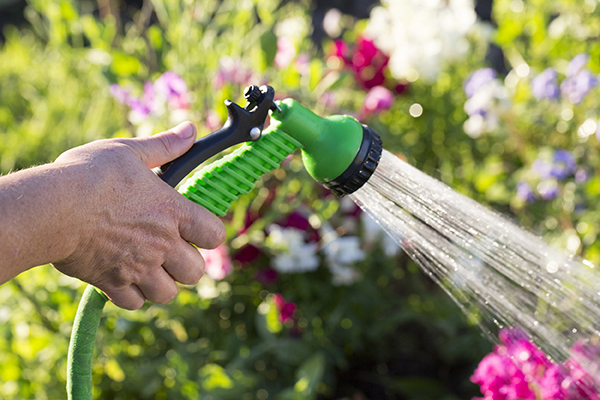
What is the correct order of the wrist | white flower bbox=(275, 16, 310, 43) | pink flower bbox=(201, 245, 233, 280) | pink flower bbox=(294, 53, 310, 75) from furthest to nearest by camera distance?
white flower bbox=(275, 16, 310, 43), pink flower bbox=(294, 53, 310, 75), pink flower bbox=(201, 245, 233, 280), the wrist

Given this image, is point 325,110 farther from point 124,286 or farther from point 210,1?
point 124,286

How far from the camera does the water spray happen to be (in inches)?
26.5

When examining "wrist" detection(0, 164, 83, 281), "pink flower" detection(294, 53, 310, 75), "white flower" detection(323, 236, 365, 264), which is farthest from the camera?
"pink flower" detection(294, 53, 310, 75)

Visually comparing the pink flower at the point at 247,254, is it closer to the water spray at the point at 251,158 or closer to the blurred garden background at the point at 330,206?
the blurred garden background at the point at 330,206

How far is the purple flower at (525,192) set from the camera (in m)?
1.68

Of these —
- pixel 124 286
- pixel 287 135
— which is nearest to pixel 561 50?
pixel 287 135

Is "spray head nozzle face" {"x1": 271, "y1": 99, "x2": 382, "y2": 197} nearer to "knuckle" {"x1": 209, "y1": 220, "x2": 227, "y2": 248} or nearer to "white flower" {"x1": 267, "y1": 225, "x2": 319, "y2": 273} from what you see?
"knuckle" {"x1": 209, "y1": 220, "x2": 227, "y2": 248}

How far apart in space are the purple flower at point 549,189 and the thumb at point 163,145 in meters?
1.33

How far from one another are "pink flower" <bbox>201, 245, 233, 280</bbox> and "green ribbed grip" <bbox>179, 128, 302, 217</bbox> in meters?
0.76

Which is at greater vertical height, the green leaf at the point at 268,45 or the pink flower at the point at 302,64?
the green leaf at the point at 268,45

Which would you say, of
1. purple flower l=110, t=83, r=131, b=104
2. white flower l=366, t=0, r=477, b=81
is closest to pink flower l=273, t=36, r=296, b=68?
white flower l=366, t=0, r=477, b=81

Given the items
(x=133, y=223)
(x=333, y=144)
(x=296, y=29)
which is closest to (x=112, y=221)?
(x=133, y=223)

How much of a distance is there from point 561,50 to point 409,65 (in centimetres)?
61

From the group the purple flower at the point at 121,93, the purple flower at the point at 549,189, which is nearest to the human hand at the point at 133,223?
the purple flower at the point at 121,93
